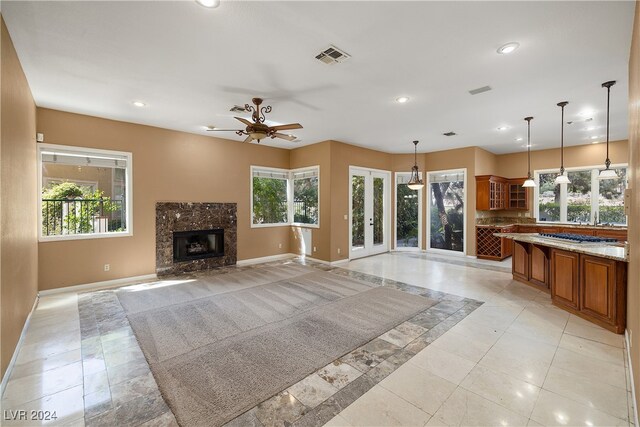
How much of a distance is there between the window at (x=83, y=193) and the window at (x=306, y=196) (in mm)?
3984

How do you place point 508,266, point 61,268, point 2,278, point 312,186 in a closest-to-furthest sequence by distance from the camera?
1. point 2,278
2. point 61,268
3. point 508,266
4. point 312,186

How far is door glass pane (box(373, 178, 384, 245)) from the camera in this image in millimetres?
8109

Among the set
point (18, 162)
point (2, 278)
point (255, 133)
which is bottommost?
point (2, 278)

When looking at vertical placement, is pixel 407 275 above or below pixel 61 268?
below

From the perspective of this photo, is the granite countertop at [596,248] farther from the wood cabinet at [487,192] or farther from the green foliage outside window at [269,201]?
the green foliage outside window at [269,201]

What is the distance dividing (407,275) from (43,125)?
284 inches

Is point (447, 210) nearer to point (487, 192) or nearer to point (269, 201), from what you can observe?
point (487, 192)

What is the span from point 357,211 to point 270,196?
250 centimetres

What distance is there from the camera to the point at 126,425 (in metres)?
1.88

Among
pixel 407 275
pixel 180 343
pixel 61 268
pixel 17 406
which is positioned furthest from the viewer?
pixel 407 275

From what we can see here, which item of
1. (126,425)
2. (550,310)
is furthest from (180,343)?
(550,310)

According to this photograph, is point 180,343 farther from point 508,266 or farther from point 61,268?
point 508,266

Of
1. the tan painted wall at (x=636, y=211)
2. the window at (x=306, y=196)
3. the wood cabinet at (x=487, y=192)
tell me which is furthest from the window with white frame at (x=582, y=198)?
the window at (x=306, y=196)

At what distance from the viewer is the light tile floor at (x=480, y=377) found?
1.95 meters
